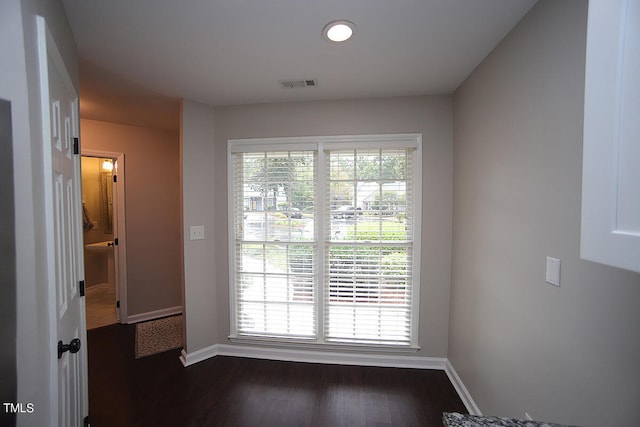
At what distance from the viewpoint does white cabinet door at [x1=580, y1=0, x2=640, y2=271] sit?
489mm

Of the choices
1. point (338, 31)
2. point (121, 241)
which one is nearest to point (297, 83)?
point (338, 31)

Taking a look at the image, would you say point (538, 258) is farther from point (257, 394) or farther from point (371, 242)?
point (257, 394)

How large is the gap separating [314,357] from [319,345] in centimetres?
13

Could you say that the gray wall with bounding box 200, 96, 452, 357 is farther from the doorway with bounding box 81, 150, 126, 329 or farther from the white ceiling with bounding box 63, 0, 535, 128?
the doorway with bounding box 81, 150, 126, 329

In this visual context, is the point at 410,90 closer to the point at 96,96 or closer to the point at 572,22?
the point at 572,22

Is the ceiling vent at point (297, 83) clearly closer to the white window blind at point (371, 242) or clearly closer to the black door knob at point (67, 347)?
the white window blind at point (371, 242)

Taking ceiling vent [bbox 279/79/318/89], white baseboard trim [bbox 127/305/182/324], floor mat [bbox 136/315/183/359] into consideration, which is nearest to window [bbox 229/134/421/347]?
ceiling vent [bbox 279/79/318/89]

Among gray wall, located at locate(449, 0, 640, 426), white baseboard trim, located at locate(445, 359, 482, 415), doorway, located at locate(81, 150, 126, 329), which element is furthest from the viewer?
doorway, located at locate(81, 150, 126, 329)

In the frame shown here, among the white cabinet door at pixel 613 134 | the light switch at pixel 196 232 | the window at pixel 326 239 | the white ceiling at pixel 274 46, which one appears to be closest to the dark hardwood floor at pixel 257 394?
the window at pixel 326 239

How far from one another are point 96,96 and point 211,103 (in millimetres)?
1011

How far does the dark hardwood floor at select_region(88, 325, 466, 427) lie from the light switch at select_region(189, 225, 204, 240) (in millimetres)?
1208

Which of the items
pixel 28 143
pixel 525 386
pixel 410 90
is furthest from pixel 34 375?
pixel 410 90

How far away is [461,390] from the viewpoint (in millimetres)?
1914

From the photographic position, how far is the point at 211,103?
2.35 metres
